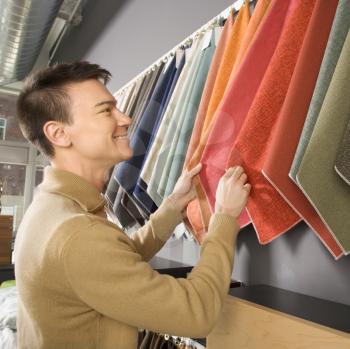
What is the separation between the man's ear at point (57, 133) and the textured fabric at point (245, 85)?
0.38 meters

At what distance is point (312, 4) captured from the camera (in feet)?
2.45

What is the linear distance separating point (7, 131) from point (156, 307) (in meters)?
4.55

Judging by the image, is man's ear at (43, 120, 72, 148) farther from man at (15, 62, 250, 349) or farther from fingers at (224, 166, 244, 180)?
fingers at (224, 166, 244, 180)

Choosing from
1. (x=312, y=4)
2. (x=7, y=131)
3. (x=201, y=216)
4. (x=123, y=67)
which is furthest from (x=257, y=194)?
(x=7, y=131)

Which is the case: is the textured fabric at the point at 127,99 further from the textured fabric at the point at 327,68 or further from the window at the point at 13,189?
the window at the point at 13,189

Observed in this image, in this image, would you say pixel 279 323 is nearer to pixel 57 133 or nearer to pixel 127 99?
pixel 57 133

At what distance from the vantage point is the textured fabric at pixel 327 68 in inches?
25.5

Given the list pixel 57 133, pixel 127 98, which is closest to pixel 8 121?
pixel 127 98

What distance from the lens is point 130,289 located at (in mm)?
596

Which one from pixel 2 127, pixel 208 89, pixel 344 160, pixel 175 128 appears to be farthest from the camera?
pixel 2 127

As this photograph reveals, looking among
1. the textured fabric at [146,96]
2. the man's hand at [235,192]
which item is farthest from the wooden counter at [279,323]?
the textured fabric at [146,96]

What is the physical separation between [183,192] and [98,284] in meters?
0.46

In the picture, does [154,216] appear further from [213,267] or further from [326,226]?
[326,226]

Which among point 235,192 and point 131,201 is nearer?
point 235,192
